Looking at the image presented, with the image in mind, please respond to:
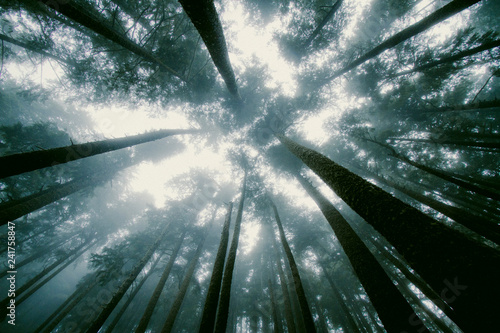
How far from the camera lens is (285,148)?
13.4 m

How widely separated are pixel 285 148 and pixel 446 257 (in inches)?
481

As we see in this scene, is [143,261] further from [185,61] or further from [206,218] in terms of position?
[185,61]

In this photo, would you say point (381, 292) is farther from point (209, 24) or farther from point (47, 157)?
point (47, 157)

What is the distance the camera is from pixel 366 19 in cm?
1317

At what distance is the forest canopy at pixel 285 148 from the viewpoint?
10.2ft

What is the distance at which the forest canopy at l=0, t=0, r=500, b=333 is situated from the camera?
10.2 ft

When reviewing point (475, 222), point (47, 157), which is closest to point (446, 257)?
point (475, 222)

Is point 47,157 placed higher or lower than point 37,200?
lower

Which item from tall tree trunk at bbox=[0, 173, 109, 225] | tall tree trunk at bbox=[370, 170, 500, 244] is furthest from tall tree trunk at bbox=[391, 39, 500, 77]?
tall tree trunk at bbox=[0, 173, 109, 225]

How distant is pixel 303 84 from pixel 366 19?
323 inches

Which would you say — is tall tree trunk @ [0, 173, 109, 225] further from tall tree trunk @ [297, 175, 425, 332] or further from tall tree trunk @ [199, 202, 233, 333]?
tall tree trunk @ [297, 175, 425, 332]

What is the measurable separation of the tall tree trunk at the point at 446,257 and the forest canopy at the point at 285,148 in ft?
0.04

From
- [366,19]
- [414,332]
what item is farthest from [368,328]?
[366,19]

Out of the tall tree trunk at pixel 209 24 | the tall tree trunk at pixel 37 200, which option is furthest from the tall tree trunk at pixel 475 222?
the tall tree trunk at pixel 37 200
